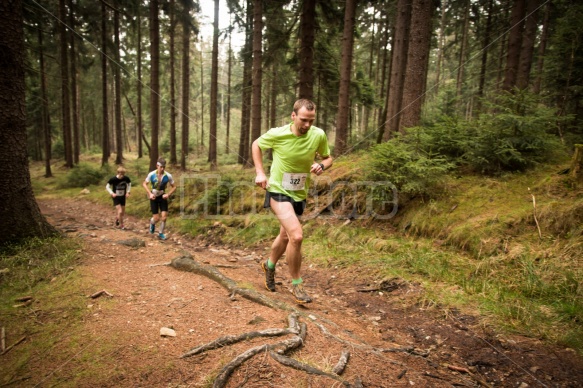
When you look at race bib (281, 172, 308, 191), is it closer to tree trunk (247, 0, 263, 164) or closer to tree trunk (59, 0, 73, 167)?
tree trunk (247, 0, 263, 164)

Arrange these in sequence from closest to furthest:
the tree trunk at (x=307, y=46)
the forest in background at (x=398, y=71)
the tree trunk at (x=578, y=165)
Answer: the tree trunk at (x=578, y=165) → the forest in background at (x=398, y=71) → the tree trunk at (x=307, y=46)

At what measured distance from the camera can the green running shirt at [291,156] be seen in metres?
3.87

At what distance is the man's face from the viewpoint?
3662 millimetres

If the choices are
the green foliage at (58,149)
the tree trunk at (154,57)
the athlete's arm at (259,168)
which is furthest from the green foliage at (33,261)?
the green foliage at (58,149)

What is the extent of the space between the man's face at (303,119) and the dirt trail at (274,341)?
2.21m

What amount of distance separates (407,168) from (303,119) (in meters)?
3.39

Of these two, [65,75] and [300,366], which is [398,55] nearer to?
[300,366]

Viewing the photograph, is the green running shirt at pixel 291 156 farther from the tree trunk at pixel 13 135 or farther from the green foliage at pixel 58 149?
the green foliage at pixel 58 149

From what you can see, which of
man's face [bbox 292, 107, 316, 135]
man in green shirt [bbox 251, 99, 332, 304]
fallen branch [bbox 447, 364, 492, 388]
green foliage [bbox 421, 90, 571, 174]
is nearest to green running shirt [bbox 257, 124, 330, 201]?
man in green shirt [bbox 251, 99, 332, 304]

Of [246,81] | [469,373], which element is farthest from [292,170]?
[246,81]

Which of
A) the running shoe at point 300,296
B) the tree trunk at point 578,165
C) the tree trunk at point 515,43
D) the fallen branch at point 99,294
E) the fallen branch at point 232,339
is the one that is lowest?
the running shoe at point 300,296

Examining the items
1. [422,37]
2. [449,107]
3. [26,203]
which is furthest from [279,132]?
[449,107]

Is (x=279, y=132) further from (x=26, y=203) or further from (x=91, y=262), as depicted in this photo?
(x=26, y=203)

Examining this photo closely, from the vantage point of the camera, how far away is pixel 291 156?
3.87 metres
